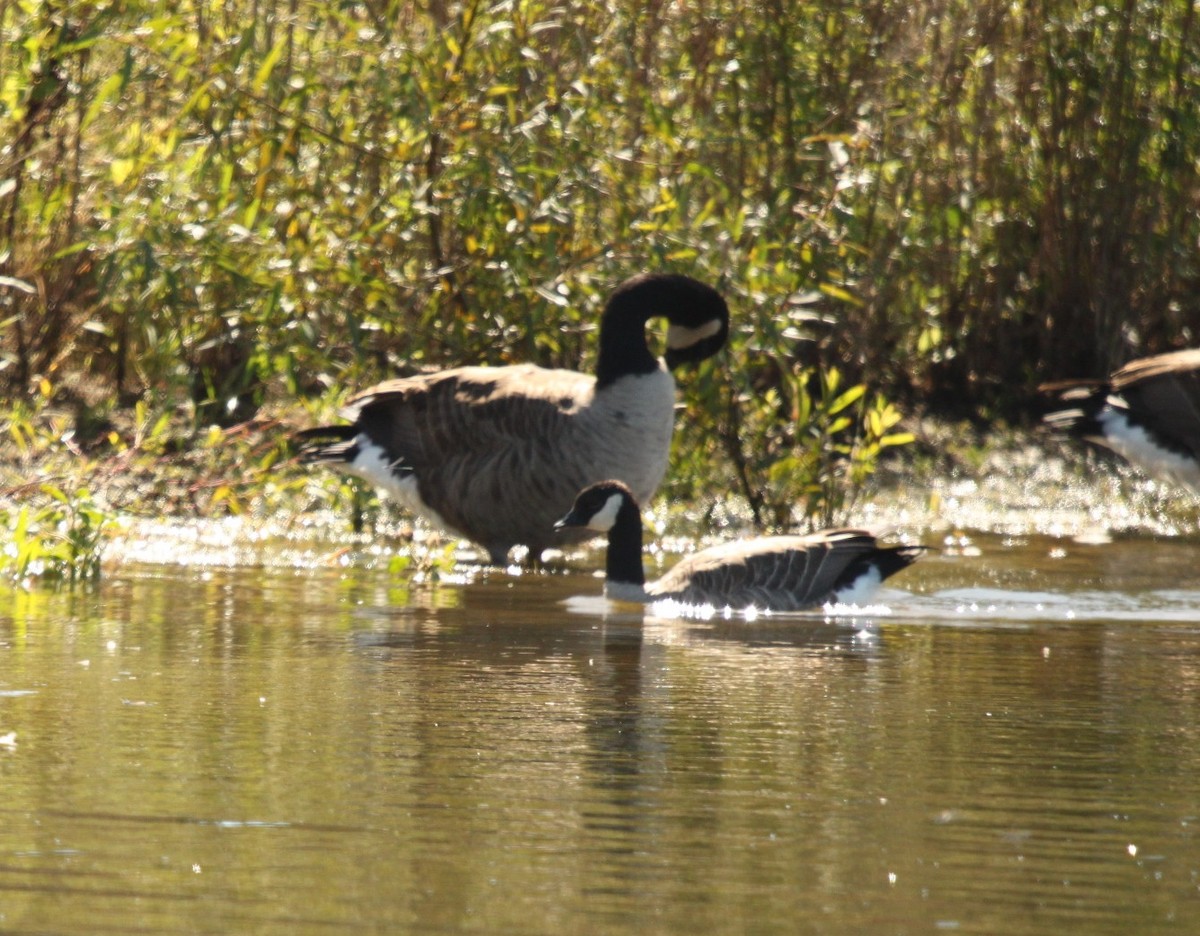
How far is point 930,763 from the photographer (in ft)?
17.7

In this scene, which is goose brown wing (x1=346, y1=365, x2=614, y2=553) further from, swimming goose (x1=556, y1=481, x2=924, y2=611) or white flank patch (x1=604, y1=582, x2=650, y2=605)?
white flank patch (x1=604, y1=582, x2=650, y2=605)

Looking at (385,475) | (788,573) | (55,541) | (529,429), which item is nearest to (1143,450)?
(788,573)

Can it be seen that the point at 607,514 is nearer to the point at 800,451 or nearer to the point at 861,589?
the point at 861,589

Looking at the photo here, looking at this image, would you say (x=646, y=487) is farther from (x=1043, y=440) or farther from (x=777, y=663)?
(x=1043, y=440)

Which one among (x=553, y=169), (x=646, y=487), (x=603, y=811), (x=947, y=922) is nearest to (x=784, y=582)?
(x=646, y=487)

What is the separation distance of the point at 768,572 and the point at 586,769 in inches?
145

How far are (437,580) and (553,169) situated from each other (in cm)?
265

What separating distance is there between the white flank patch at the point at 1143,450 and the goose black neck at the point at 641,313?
234 centimetres

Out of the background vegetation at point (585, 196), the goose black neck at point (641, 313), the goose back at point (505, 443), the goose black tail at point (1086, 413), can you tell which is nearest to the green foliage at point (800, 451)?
the background vegetation at point (585, 196)

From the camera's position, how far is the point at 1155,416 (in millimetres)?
11242

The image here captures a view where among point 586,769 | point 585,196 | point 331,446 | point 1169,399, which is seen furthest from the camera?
point 585,196

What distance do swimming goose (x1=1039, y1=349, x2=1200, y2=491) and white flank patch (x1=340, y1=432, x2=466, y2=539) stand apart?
333cm

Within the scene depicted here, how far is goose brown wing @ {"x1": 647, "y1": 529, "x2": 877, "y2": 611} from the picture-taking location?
8.74 metres

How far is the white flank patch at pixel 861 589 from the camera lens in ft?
28.9
